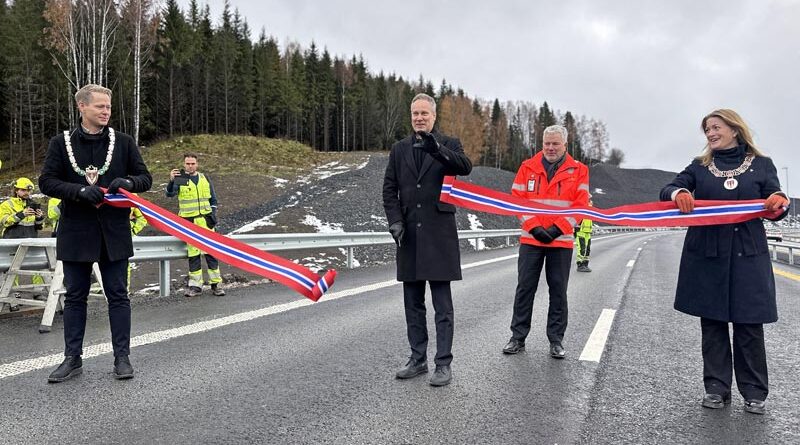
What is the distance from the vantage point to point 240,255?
427 cm

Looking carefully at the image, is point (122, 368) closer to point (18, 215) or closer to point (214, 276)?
point (214, 276)

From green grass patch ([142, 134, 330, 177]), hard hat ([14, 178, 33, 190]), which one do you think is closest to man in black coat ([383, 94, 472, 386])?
hard hat ([14, 178, 33, 190])

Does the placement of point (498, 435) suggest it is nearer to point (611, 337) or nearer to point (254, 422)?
point (254, 422)

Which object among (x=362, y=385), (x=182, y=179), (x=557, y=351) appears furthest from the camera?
(x=182, y=179)

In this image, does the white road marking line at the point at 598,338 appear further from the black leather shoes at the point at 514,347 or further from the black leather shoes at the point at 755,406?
the black leather shoes at the point at 755,406

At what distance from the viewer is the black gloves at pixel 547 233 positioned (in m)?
4.56

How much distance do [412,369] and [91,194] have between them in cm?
262

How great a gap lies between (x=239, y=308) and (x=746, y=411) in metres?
5.28

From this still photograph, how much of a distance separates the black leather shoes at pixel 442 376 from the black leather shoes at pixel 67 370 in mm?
2567

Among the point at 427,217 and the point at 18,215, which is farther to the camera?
the point at 18,215

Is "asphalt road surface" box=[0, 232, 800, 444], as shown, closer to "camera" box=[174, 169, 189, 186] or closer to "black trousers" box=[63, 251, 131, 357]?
"black trousers" box=[63, 251, 131, 357]

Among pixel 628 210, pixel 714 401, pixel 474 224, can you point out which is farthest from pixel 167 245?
pixel 474 224

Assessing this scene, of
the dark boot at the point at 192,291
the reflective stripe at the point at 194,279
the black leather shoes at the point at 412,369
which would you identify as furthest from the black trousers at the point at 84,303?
the reflective stripe at the point at 194,279

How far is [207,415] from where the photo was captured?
305 cm
